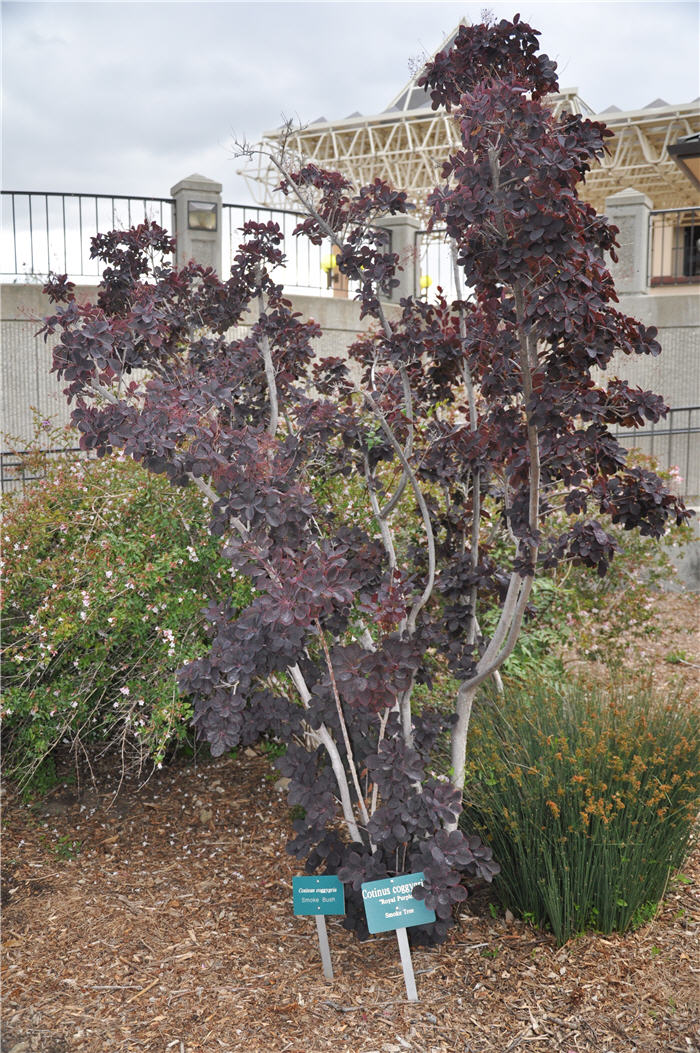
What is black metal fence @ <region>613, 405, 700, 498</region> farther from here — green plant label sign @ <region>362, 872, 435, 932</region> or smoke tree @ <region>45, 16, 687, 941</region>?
green plant label sign @ <region>362, 872, 435, 932</region>

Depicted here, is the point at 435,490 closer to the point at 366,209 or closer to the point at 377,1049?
the point at 366,209

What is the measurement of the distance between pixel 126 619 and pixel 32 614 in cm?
52

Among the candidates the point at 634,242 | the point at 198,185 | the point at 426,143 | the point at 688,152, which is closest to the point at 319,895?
the point at 688,152

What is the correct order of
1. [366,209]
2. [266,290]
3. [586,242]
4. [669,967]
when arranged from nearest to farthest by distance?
1. [586,242]
2. [669,967]
3. [366,209]
4. [266,290]

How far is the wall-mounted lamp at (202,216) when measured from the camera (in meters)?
9.59

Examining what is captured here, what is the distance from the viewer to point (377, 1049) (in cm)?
250

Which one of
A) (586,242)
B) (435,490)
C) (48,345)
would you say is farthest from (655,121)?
(586,242)

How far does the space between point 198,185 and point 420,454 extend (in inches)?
289

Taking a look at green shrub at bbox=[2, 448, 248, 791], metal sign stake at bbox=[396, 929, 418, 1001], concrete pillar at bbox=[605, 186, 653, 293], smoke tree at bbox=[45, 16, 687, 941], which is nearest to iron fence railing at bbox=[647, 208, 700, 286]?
concrete pillar at bbox=[605, 186, 653, 293]

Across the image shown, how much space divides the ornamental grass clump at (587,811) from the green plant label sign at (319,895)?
60 cm

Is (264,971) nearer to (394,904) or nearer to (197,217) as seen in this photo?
(394,904)

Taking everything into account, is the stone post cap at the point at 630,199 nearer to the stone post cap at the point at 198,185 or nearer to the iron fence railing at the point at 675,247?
the iron fence railing at the point at 675,247

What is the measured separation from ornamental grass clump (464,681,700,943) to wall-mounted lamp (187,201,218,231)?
7.79 metres

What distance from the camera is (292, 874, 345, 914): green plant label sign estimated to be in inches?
110
